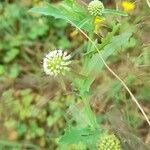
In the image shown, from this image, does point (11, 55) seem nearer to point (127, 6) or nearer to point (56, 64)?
point (127, 6)

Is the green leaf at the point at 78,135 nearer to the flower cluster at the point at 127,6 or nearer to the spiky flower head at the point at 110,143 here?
the spiky flower head at the point at 110,143

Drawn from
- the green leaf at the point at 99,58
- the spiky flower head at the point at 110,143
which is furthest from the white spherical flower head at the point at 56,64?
the spiky flower head at the point at 110,143

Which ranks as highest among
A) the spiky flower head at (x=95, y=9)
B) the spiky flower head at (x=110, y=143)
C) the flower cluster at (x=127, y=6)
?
the flower cluster at (x=127, y=6)

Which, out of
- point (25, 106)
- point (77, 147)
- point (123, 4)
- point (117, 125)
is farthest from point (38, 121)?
point (117, 125)

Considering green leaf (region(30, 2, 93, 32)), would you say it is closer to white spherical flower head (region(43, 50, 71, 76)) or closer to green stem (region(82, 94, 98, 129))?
white spherical flower head (region(43, 50, 71, 76))

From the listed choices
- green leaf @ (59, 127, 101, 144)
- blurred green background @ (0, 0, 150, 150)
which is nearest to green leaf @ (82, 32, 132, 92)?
green leaf @ (59, 127, 101, 144)

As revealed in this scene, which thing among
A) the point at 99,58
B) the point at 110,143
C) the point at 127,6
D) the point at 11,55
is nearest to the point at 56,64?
the point at 99,58

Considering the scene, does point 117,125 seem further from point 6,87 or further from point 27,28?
point 27,28
